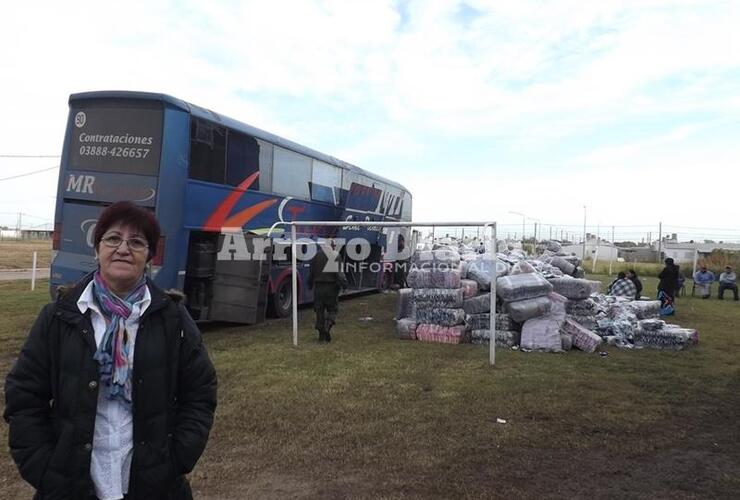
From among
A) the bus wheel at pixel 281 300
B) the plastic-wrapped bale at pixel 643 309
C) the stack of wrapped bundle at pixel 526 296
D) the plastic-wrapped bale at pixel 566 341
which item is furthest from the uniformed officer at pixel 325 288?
the plastic-wrapped bale at pixel 643 309

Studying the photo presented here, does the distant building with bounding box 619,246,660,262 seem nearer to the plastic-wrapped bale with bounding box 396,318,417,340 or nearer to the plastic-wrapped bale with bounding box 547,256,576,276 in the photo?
the plastic-wrapped bale with bounding box 547,256,576,276

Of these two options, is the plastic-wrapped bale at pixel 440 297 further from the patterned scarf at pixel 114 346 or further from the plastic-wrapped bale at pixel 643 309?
the patterned scarf at pixel 114 346

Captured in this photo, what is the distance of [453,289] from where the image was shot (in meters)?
9.67

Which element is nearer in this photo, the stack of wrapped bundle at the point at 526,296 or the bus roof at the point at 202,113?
the bus roof at the point at 202,113

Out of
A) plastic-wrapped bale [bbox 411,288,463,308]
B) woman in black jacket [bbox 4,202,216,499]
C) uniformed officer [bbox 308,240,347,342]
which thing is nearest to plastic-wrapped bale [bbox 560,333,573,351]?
plastic-wrapped bale [bbox 411,288,463,308]

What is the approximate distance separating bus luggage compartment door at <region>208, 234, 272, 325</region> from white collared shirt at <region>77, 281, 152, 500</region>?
311 inches

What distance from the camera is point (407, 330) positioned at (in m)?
9.88

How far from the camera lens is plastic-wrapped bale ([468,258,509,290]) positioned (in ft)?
32.8

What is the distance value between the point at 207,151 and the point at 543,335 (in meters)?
6.38

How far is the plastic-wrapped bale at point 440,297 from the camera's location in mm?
9641

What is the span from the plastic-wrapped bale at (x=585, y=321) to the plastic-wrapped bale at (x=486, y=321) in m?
1.35

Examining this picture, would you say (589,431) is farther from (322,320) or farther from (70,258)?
(70,258)

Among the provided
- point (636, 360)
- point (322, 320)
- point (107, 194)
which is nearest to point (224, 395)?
point (322, 320)

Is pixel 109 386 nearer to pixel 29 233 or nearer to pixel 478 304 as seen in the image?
pixel 478 304
